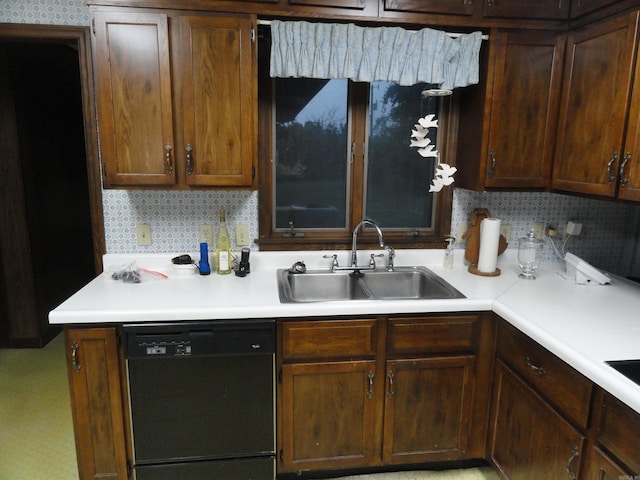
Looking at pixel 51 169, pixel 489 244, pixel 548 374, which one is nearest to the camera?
pixel 548 374

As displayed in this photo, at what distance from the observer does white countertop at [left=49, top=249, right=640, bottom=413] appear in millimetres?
1464

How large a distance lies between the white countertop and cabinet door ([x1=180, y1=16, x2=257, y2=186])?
20.0 inches

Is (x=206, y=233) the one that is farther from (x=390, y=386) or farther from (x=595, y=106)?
(x=595, y=106)

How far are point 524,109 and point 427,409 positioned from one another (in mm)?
1497

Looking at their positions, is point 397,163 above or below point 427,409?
above

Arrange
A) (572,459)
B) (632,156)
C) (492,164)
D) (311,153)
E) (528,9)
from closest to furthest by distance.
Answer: (572,459) → (632,156) → (528,9) → (492,164) → (311,153)

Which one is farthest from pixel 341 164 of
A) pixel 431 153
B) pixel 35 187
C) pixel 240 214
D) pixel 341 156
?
pixel 35 187

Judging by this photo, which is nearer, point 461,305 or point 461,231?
point 461,305

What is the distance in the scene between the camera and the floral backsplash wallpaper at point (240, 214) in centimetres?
210

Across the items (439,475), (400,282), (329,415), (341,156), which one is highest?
(341,156)

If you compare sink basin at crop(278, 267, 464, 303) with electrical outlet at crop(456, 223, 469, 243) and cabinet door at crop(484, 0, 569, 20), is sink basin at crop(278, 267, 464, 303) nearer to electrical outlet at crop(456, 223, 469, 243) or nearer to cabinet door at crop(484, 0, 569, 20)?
electrical outlet at crop(456, 223, 469, 243)

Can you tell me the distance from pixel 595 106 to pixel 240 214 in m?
1.73

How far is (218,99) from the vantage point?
1.93 m

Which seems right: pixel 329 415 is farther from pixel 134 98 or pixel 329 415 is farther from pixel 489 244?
pixel 134 98
